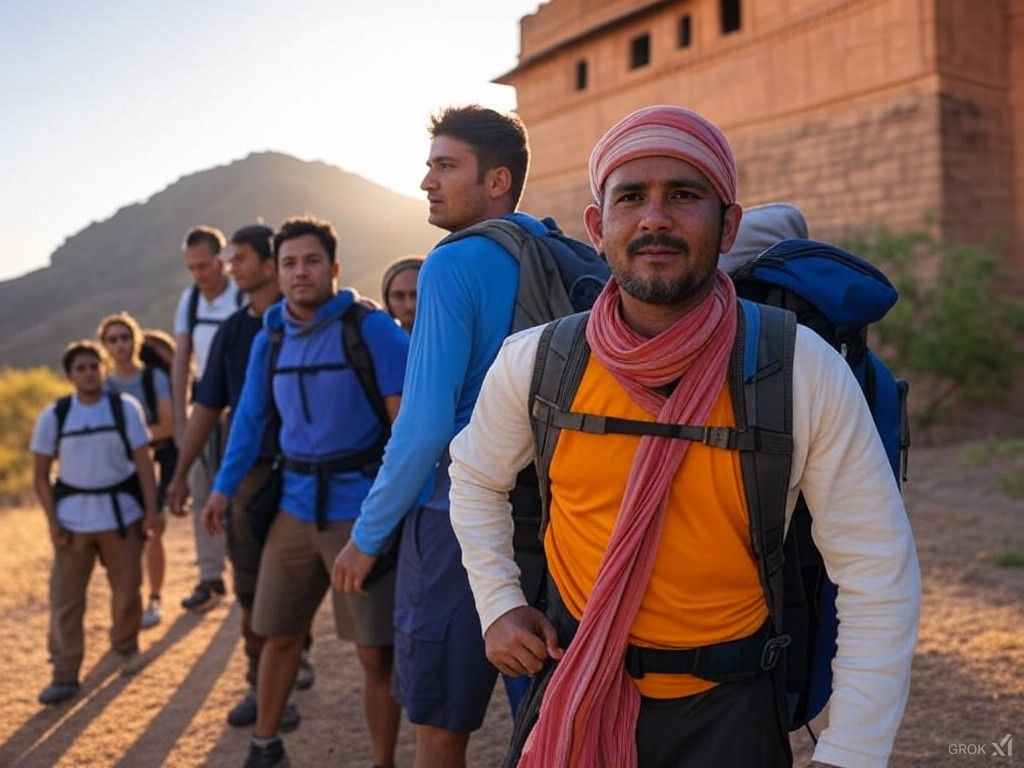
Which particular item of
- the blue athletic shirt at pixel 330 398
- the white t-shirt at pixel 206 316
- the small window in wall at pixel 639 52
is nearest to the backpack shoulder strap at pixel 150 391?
the white t-shirt at pixel 206 316

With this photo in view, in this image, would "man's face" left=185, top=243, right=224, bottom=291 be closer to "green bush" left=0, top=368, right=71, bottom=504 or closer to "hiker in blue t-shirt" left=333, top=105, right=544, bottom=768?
"hiker in blue t-shirt" left=333, top=105, right=544, bottom=768

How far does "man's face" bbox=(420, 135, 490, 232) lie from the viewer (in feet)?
9.40

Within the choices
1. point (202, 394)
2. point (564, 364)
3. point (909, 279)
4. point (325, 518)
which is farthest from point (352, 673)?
point (909, 279)

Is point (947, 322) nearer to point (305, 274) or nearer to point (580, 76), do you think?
point (580, 76)

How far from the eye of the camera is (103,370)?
5.70 metres

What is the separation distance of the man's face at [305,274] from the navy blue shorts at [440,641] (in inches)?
Result: 51.9

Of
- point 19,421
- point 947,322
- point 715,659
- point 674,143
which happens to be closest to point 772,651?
point 715,659

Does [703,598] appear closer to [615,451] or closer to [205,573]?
[615,451]

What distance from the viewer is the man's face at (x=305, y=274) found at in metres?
3.76

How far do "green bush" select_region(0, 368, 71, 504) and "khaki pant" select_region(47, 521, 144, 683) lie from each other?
9.30 meters

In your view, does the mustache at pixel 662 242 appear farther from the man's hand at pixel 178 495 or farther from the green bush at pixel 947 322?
the green bush at pixel 947 322

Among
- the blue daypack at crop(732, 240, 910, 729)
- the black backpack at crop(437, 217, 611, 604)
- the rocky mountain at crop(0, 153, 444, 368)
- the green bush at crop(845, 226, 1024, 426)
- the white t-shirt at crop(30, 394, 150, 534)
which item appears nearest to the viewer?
the blue daypack at crop(732, 240, 910, 729)

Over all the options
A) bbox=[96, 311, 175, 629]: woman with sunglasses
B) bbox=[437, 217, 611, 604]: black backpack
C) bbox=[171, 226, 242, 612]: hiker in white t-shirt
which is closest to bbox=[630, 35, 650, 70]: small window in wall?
bbox=[96, 311, 175, 629]: woman with sunglasses

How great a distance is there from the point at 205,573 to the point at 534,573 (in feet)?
17.0
